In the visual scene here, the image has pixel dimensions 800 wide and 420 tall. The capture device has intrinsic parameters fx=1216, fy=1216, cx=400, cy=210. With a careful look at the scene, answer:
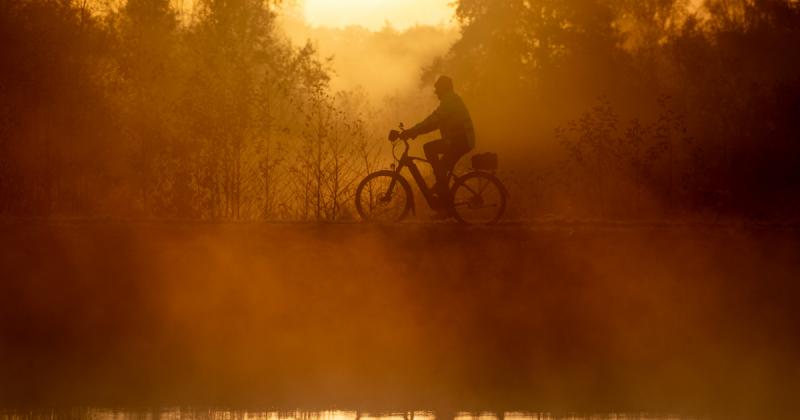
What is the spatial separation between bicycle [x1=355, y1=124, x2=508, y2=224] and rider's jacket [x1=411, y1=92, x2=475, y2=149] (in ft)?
1.19

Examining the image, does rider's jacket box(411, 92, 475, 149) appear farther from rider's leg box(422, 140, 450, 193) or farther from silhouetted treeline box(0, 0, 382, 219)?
silhouetted treeline box(0, 0, 382, 219)

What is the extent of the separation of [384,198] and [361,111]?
607cm

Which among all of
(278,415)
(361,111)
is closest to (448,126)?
(278,415)

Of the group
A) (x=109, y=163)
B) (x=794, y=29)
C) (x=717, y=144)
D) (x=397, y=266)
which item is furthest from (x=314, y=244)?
(x=794, y=29)

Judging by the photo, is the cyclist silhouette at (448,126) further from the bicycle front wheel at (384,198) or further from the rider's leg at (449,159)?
the bicycle front wheel at (384,198)

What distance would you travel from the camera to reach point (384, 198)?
15.8 metres

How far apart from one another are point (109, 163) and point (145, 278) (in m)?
8.83

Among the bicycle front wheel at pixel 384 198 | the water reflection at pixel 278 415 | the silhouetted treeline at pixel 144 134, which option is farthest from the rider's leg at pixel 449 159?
the water reflection at pixel 278 415

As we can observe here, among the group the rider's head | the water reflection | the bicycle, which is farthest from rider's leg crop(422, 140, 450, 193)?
the water reflection

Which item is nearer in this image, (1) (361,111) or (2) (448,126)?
(2) (448,126)

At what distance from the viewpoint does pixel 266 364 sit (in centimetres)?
1228

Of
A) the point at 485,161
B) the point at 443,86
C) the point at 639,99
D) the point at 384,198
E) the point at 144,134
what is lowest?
the point at 384,198

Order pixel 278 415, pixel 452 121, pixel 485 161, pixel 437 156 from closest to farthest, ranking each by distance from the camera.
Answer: pixel 278 415 → pixel 452 121 → pixel 485 161 → pixel 437 156

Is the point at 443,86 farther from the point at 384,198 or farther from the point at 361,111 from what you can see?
the point at 361,111
